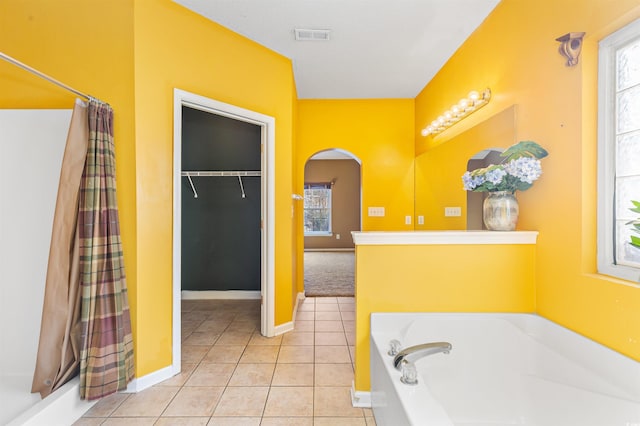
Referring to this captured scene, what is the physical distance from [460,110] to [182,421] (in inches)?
116

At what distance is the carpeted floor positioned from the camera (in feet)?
13.1

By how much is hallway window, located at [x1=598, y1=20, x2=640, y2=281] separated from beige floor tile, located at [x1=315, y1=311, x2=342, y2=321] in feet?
7.39

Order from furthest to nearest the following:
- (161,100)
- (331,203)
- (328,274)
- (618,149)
A: 1. (331,203)
2. (328,274)
3. (161,100)
4. (618,149)

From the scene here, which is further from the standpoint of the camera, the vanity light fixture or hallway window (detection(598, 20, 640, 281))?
the vanity light fixture

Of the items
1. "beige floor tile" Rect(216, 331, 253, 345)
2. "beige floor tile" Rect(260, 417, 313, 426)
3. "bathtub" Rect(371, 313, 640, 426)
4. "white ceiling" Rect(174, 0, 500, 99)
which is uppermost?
"white ceiling" Rect(174, 0, 500, 99)

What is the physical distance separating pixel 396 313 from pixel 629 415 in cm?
93

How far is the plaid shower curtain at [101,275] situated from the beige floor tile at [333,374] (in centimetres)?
122

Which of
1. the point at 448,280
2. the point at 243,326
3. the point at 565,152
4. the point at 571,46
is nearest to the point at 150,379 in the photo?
the point at 243,326

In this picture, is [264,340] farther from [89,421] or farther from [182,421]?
[89,421]

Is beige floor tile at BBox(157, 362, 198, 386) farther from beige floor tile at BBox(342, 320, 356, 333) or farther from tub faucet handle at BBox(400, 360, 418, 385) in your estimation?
tub faucet handle at BBox(400, 360, 418, 385)

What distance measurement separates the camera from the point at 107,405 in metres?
1.65

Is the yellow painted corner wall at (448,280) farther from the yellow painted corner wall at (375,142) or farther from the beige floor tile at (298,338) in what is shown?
the yellow painted corner wall at (375,142)

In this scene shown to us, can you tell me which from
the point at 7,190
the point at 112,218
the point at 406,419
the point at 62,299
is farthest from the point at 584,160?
the point at 7,190

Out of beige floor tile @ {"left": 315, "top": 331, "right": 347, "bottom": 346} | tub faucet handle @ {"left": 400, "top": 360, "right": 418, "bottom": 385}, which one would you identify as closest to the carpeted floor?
beige floor tile @ {"left": 315, "top": 331, "right": 347, "bottom": 346}
